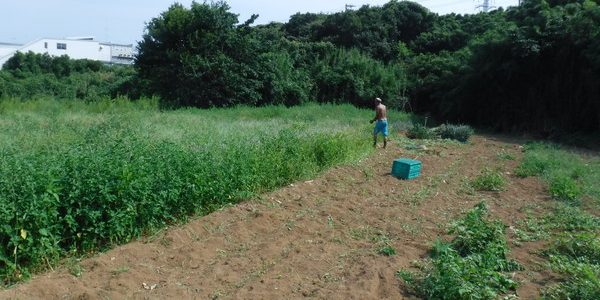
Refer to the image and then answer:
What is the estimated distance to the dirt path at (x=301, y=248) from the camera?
453cm

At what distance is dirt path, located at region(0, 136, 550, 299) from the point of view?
4531mm

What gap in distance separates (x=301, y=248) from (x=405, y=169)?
4.32 m

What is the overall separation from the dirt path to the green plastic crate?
38 cm

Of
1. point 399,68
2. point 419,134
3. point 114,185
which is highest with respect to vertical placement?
point 399,68

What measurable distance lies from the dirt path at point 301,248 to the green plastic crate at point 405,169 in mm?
379

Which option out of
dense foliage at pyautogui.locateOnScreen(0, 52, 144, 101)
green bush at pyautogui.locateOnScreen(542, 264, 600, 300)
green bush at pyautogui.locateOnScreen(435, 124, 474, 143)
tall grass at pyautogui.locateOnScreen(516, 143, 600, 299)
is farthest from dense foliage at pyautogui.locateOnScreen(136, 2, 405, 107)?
green bush at pyautogui.locateOnScreen(542, 264, 600, 300)

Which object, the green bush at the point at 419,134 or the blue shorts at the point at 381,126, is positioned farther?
the green bush at the point at 419,134

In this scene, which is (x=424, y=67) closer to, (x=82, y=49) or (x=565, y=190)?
(x=565, y=190)

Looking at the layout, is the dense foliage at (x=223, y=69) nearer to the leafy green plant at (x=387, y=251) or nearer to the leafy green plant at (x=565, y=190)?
the leafy green plant at (x=565, y=190)

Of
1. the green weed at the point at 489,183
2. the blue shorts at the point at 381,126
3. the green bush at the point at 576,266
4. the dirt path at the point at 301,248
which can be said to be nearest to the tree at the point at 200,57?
the blue shorts at the point at 381,126

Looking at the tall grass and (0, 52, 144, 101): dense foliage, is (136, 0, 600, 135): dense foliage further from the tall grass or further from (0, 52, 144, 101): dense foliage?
the tall grass

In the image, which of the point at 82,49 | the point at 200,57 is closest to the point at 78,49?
the point at 82,49

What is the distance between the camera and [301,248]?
564 centimetres

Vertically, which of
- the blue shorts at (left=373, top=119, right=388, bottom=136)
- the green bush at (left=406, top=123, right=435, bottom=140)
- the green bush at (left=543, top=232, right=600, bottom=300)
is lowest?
the green bush at (left=406, top=123, right=435, bottom=140)
